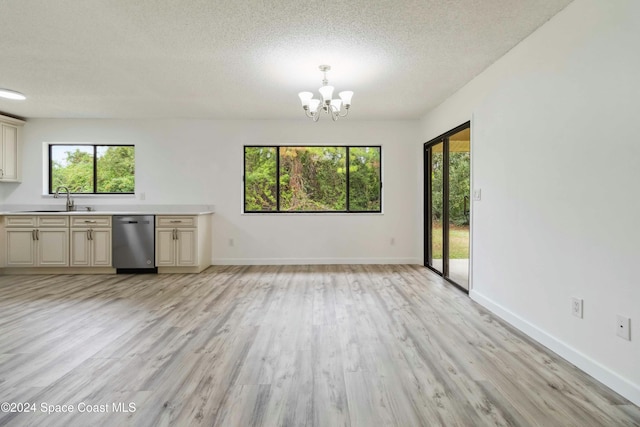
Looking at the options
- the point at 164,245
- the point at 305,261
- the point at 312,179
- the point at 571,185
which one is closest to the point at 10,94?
the point at 164,245

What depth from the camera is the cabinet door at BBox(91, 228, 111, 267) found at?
15.3 feet

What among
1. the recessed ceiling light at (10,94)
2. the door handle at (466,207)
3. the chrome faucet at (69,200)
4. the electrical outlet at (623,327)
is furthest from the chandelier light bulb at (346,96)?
the chrome faucet at (69,200)

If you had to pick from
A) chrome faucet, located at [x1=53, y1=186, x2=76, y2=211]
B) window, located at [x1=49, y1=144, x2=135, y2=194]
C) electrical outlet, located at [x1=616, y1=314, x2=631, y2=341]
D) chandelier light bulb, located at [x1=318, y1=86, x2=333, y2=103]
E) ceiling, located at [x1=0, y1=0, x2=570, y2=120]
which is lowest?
electrical outlet, located at [x1=616, y1=314, x2=631, y2=341]

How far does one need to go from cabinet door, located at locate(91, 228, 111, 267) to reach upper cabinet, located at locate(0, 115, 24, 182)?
5.94 feet

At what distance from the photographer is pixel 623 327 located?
177 cm

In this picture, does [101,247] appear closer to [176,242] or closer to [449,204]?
[176,242]

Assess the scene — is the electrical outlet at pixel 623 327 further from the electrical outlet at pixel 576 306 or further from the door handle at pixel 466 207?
the door handle at pixel 466 207

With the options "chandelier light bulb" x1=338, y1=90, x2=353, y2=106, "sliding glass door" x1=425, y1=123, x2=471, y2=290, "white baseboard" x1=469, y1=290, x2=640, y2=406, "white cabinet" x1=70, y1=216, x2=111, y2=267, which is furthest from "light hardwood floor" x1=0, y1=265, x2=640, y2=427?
"chandelier light bulb" x1=338, y1=90, x2=353, y2=106

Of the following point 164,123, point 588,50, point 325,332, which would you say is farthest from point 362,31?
point 164,123

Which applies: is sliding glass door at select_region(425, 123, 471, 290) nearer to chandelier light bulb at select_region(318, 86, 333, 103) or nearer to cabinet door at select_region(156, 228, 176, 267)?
chandelier light bulb at select_region(318, 86, 333, 103)

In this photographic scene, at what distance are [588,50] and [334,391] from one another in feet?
8.38

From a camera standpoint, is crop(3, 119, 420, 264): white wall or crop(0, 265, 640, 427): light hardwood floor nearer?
crop(0, 265, 640, 427): light hardwood floor

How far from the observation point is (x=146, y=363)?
2066 millimetres

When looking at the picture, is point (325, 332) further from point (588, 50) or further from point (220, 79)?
point (220, 79)
